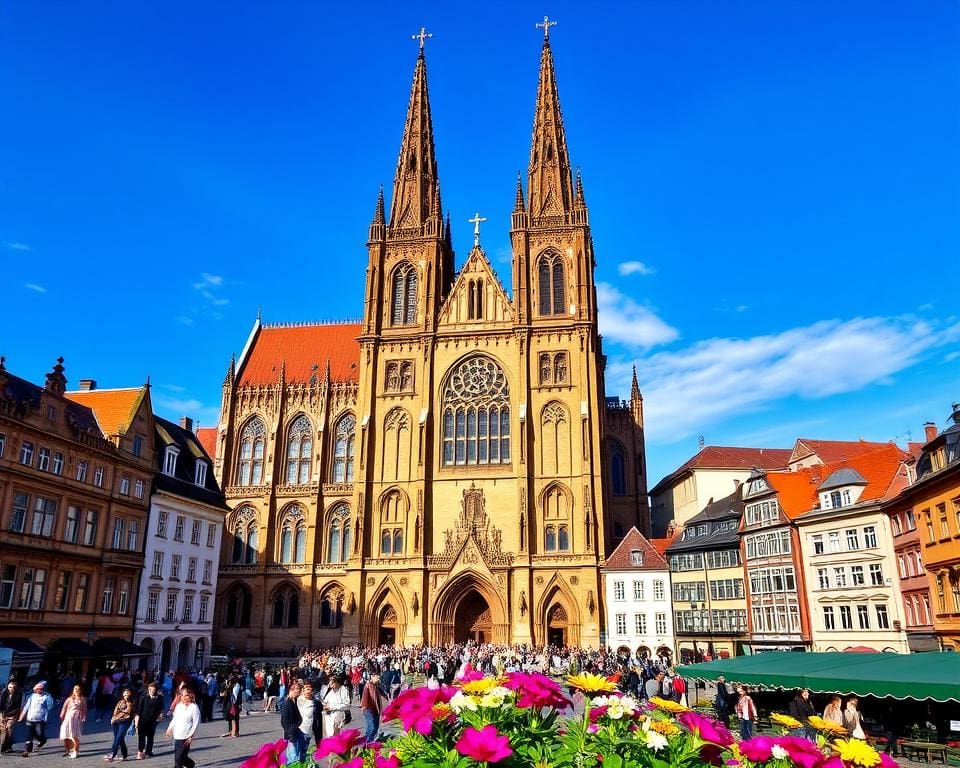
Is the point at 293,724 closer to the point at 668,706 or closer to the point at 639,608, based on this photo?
the point at 668,706

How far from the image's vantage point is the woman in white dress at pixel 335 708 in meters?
14.1

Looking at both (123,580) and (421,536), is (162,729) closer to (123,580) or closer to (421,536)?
(123,580)

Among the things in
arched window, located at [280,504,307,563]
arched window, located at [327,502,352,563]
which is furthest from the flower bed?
arched window, located at [280,504,307,563]

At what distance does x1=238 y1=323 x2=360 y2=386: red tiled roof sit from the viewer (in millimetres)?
63969

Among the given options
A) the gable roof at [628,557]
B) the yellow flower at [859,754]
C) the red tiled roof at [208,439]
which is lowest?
the yellow flower at [859,754]

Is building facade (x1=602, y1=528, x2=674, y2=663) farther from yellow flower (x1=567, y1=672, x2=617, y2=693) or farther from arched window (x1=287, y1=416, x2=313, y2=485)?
yellow flower (x1=567, y1=672, x2=617, y2=693)

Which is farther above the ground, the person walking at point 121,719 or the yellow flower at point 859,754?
the yellow flower at point 859,754

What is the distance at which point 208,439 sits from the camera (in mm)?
73312

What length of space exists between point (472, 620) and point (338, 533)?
12.3 meters

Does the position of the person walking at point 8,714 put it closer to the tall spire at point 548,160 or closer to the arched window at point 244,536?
the arched window at point 244,536

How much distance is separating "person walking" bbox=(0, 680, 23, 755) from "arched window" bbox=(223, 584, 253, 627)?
3765 cm

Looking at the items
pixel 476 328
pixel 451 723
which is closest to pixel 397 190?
pixel 476 328

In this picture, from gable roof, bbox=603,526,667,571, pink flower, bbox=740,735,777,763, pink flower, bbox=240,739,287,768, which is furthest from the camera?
gable roof, bbox=603,526,667,571

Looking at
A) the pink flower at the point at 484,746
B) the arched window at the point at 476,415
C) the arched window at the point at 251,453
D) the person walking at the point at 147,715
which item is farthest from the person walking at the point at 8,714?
the arched window at the point at 251,453
